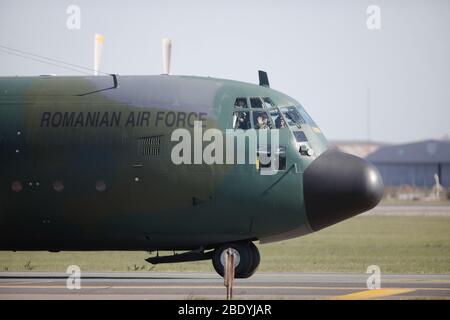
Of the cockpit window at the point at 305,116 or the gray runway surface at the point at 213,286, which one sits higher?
the cockpit window at the point at 305,116

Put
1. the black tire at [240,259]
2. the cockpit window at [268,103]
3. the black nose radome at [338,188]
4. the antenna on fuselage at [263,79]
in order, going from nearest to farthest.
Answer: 1. the black nose radome at [338,188]
2. the black tire at [240,259]
3. the cockpit window at [268,103]
4. the antenna on fuselage at [263,79]

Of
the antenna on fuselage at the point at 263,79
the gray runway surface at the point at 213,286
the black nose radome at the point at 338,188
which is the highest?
the antenna on fuselage at the point at 263,79

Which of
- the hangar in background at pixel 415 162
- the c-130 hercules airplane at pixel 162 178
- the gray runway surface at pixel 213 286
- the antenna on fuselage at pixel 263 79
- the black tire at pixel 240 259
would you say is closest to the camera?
the gray runway surface at pixel 213 286

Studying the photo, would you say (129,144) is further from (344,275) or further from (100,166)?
(344,275)

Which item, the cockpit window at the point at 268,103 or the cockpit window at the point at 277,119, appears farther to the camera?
the cockpit window at the point at 268,103

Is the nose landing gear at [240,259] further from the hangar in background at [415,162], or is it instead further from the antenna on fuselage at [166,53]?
the hangar in background at [415,162]

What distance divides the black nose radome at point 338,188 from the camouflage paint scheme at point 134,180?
26 cm

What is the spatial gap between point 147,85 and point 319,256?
514 inches

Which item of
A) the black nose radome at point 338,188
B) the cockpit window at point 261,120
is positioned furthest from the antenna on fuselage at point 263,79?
the black nose radome at point 338,188

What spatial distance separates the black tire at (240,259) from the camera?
25.4 metres

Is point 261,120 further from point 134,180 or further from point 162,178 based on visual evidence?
point 134,180

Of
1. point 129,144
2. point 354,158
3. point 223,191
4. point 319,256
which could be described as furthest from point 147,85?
point 319,256

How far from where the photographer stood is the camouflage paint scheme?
81.6ft

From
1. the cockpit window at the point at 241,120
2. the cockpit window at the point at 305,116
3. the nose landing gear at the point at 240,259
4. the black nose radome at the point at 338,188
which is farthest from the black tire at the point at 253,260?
the cockpit window at the point at 305,116
